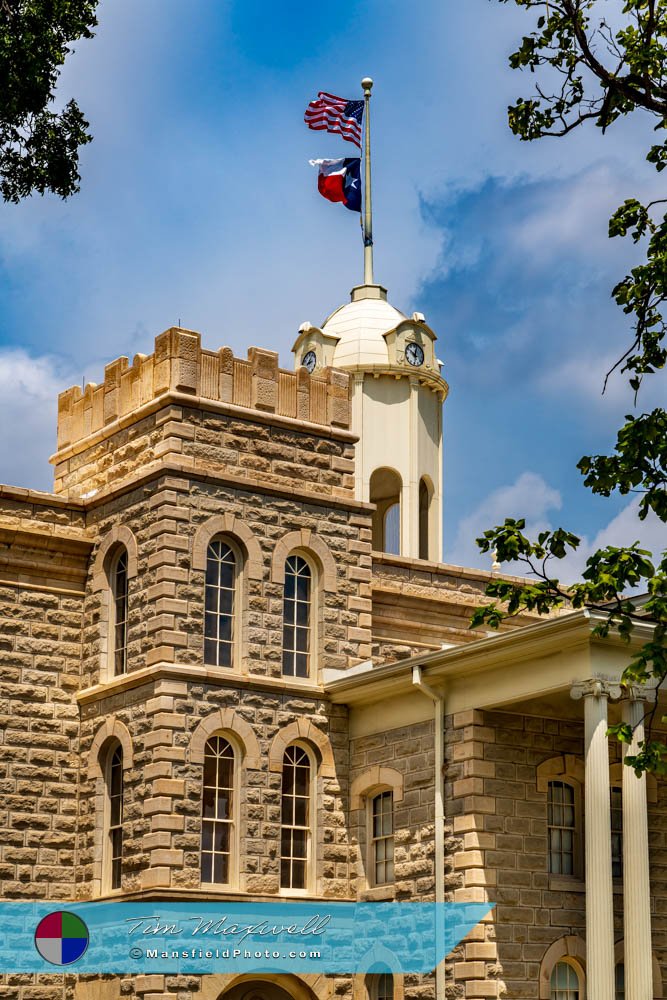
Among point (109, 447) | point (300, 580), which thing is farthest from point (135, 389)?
point (300, 580)

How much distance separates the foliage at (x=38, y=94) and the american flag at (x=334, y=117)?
1510 centimetres

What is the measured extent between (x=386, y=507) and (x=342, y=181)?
6.96 metres

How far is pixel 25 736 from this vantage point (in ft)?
79.6

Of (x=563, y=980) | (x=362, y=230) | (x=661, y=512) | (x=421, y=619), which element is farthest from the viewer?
(x=362, y=230)

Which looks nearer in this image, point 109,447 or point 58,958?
point 58,958

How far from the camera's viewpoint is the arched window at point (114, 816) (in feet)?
78.1

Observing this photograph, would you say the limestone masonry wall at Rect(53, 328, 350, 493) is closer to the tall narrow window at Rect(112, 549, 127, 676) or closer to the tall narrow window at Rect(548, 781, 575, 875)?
the tall narrow window at Rect(112, 549, 127, 676)

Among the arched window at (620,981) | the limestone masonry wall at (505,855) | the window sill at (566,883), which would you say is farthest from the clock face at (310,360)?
the arched window at (620,981)

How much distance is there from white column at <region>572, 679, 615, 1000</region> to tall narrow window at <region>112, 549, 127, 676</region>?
725 centimetres

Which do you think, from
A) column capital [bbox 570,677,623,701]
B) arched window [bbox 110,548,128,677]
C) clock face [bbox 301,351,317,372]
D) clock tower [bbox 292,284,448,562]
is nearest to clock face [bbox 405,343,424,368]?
clock tower [bbox 292,284,448,562]

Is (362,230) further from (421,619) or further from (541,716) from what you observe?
(541,716)

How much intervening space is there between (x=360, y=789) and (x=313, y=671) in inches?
76.5

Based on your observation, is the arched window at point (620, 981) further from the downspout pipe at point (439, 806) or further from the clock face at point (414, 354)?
Answer: the clock face at point (414, 354)

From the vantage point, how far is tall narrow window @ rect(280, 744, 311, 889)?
24.3m
